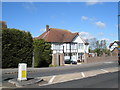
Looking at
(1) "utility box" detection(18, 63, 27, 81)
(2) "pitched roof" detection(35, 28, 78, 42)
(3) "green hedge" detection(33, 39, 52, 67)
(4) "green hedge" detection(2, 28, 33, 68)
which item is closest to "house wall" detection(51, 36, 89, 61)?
(2) "pitched roof" detection(35, 28, 78, 42)

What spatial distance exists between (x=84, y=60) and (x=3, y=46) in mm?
21147

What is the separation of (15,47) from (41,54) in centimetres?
567

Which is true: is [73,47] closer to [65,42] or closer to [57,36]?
[65,42]

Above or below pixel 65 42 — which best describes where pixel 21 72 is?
below

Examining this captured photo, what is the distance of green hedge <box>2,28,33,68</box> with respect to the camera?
2045 centimetres

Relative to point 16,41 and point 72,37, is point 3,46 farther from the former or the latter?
point 72,37

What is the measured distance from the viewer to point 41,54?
26328 mm

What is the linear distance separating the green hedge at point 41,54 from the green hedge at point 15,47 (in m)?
2.55

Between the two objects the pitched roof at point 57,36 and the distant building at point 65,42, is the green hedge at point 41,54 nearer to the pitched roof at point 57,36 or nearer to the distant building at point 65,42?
the distant building at point 65,42

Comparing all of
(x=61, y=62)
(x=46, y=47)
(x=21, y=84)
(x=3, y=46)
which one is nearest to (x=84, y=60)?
(x=61, y=62)

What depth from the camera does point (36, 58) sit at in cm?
2581

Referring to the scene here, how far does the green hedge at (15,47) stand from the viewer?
20.5 m

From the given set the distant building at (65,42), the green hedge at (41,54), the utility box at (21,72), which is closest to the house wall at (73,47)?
the distant building at (65,42)

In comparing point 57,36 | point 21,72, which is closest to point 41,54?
point 21,72
